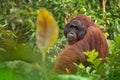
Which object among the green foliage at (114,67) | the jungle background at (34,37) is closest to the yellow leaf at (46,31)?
the jungle background at (34,37)

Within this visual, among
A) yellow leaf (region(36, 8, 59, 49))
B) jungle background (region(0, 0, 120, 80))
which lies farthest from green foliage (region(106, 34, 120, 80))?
yellow leaf (region(36, 8, 59, 49))

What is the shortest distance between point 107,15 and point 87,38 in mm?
1931

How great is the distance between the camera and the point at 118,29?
5.60 metres

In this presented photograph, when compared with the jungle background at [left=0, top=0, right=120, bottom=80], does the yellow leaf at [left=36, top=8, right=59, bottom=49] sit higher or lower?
higher

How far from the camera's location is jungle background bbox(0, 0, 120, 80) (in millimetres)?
1084

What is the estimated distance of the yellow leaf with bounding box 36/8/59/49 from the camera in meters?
1.09

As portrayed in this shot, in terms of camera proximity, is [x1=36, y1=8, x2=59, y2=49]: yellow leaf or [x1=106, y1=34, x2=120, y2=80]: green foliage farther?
[x1=106, y1=34, x2=120, y2=80]: green foliage

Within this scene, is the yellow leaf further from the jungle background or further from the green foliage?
the green foliage

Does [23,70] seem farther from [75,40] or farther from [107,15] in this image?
[107,15]

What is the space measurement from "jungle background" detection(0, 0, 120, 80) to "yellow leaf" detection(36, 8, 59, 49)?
0.10ft

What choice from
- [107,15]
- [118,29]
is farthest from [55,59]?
[107,15]

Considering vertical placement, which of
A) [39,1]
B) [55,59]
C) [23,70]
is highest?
[23,70]

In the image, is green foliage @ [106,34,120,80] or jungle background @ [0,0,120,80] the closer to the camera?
jungle background @ [0,0,120,80]

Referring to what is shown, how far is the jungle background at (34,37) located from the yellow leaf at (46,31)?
31 millimetres
